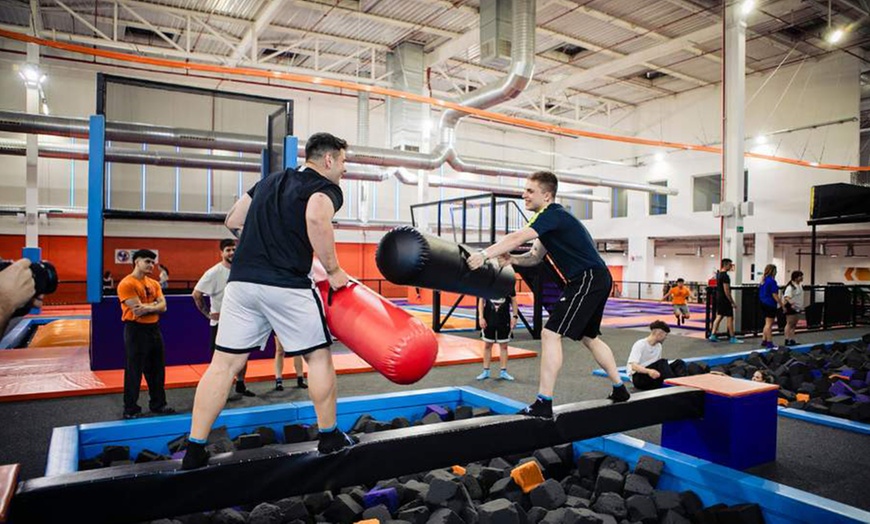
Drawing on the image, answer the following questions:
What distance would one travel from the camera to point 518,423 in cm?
292

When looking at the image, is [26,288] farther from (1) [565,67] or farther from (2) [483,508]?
(1) [565,67]

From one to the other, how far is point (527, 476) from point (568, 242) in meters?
1.47

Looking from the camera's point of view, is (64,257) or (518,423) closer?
(518,423)

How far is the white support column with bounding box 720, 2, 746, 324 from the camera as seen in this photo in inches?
408

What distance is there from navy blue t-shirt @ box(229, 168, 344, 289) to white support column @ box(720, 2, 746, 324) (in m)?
9.93

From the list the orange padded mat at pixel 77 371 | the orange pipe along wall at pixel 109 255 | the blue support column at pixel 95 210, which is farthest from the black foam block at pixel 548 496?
the orange pipe along wall at pixel 109 255

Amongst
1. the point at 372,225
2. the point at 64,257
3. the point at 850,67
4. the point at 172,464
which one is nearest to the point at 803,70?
the point at 850,67

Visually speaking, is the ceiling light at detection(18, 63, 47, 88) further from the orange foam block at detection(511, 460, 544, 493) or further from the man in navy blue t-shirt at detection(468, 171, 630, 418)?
the orange foam block at detection(511, 460, 544, 493)

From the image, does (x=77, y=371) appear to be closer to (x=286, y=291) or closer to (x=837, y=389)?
(x=286, y=291)

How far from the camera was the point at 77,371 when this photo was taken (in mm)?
6129

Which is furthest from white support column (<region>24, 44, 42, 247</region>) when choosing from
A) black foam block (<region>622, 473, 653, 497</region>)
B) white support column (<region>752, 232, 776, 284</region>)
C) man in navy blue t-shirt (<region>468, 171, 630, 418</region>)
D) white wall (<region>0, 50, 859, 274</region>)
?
white support column (<region>752, 232, 776, 284</region>)

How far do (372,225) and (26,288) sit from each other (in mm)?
16745

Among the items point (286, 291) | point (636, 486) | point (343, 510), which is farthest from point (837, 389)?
point (286, 291)

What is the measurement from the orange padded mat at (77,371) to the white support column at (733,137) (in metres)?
5.25
